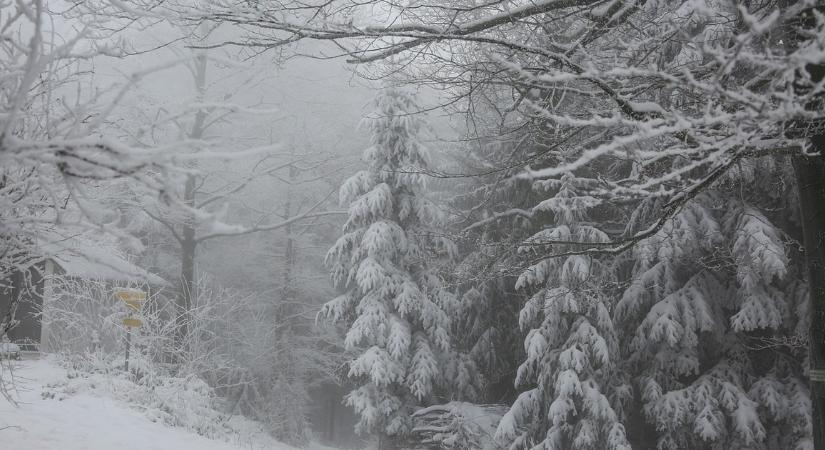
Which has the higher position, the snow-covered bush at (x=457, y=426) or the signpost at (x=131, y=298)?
the signpost at (x=131, y=298)

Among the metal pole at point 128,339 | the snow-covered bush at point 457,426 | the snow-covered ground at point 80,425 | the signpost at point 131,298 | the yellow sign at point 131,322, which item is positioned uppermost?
the signpost at point 131,298

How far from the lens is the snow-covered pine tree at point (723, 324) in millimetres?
9602

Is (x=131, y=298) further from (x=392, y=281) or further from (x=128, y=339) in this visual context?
(x=392, y=281)

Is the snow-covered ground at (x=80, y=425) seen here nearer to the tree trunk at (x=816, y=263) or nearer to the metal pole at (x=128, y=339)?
the metal pole at (x=128, y=339)

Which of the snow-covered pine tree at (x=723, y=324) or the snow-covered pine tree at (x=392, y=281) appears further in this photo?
the snow-covered pine tree at (x=392, y=281)

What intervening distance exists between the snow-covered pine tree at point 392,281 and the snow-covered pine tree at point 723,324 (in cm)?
475

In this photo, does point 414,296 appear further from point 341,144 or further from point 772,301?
point 341,144

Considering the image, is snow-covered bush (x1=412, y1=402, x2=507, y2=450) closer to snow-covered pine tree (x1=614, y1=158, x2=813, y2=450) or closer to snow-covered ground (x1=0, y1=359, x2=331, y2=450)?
snow-covered pine tree (x1=614, y1=158, x2=813, y2=450)

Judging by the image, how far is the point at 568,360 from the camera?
1025 centimetres

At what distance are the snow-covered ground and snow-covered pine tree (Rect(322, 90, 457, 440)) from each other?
5.27m

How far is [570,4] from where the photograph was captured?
195 inches

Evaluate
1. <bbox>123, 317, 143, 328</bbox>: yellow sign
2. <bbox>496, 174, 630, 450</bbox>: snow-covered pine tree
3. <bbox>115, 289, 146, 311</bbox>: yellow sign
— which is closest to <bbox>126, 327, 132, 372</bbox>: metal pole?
<bbox>123, 317, 143, 328</bbox>: yellow sign

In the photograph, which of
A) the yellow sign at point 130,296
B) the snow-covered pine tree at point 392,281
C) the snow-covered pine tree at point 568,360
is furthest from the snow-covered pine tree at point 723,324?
the yellow sign at point 130,296

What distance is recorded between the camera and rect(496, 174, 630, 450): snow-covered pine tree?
1002 cm
